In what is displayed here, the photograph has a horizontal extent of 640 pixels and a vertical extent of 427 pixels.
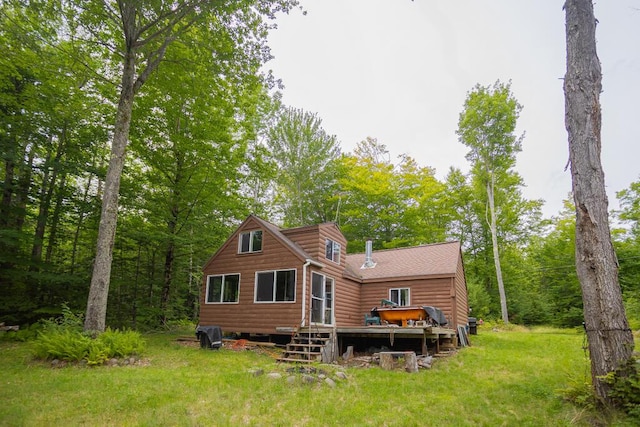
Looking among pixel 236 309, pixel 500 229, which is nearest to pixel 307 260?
pixel 236 309

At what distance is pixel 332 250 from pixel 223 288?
15.4 ft

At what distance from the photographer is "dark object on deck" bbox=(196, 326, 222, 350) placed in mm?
11438

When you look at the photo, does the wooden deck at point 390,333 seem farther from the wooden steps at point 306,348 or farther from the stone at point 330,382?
the stone at point 330,382

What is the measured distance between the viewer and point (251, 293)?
533 inches

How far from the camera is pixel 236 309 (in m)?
13.7

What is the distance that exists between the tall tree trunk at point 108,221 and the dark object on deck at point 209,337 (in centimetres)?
292

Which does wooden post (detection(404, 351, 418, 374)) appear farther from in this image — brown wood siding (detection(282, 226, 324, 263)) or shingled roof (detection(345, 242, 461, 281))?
shingled roof (detection(345, 242, 461, 281))

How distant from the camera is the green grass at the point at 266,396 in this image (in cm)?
510

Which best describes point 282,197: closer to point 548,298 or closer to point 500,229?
point 500,229

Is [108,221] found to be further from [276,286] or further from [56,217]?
[56,217]

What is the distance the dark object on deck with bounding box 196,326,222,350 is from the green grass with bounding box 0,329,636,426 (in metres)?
2.19

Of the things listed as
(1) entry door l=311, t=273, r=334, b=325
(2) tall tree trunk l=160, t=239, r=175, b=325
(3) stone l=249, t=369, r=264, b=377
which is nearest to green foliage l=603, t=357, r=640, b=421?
(3) stone l=249, t=369, r=264, b=377

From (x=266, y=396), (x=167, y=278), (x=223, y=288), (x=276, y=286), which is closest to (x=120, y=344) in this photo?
(x=266, y=396)

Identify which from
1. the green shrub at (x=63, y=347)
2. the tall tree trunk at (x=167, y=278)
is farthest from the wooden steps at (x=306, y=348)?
the tall tree trunk at (x=167, y=278)
